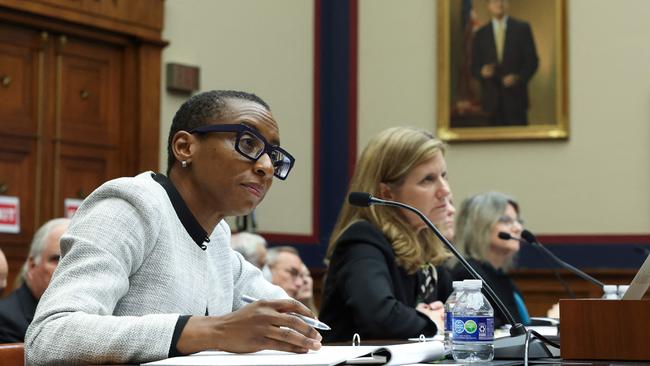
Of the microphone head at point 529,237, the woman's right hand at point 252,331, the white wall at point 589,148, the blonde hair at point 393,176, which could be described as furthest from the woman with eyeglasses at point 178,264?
the white wall at point 589,148

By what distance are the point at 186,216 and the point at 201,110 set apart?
263 millimetres

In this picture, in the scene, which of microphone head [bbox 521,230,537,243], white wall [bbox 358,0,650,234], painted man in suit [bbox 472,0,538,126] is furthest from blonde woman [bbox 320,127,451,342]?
painted man in suit [bbox 472,0,538,126]

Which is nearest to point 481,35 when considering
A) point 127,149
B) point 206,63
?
point 206,63

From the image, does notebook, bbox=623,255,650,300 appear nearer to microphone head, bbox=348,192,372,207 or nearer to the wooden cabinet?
microphone head, bbox=348,192,372,207

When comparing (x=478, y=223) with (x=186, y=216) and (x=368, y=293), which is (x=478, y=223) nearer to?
(x=368, y=293)

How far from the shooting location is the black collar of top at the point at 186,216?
94.7 inches

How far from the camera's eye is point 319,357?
190 centimetres

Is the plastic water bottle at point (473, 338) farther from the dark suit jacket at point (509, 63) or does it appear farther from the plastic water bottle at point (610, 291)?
the dark suit jacket at point (509, 63)

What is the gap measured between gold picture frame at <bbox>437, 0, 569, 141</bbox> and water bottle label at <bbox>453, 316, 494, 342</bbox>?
622 centimetres

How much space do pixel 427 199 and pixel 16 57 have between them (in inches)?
148

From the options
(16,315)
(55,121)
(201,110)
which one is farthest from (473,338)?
(55,121)

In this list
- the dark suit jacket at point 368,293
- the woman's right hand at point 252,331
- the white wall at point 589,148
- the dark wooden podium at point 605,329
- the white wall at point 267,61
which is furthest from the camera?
the white wall at point 589,148

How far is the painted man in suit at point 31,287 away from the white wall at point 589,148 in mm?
4437

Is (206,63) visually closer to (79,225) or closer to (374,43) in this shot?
(374,43)
